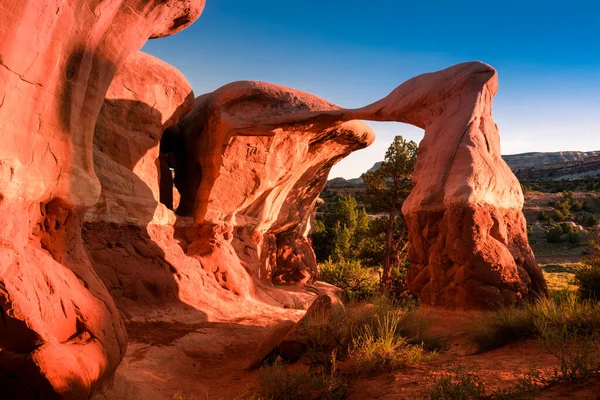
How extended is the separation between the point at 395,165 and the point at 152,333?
12491mm

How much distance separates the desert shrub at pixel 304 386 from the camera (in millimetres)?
4336

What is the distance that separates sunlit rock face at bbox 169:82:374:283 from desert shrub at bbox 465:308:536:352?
629 cm

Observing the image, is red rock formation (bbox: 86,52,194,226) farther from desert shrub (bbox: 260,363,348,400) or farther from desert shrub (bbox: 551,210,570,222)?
desert shrub (bbox: 551,210,570,222)

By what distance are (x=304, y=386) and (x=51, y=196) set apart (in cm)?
306

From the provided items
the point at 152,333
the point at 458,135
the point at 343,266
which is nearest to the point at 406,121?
the point at 458,135

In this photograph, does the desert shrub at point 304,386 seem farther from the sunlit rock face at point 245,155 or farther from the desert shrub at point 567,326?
the sunlit rock face at point 245,155

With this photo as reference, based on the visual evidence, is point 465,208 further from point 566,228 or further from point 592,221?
point 592,221

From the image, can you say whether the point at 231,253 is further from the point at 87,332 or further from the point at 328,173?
the point at 87,332

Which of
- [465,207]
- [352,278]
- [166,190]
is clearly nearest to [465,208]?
[465,207]


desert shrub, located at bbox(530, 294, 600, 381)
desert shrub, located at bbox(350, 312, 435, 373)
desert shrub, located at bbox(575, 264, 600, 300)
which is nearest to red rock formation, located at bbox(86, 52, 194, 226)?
desert shrub, located at bbox(350, 312, 435, 373)

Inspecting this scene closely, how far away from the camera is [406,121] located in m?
10.4

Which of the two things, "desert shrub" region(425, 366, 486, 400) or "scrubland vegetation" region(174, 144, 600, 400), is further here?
"scrubland vegetation" region(174, 144, 600, 400)

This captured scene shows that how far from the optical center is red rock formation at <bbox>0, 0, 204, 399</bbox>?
3.04 metres

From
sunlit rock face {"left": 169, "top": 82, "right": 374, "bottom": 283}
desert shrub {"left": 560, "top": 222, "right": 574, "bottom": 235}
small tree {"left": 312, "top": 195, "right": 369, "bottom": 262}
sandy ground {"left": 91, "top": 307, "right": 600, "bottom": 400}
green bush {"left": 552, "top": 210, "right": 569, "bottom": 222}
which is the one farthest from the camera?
green bush {"left": 552, "top": 210, "right": 569, "bottom": 222}
